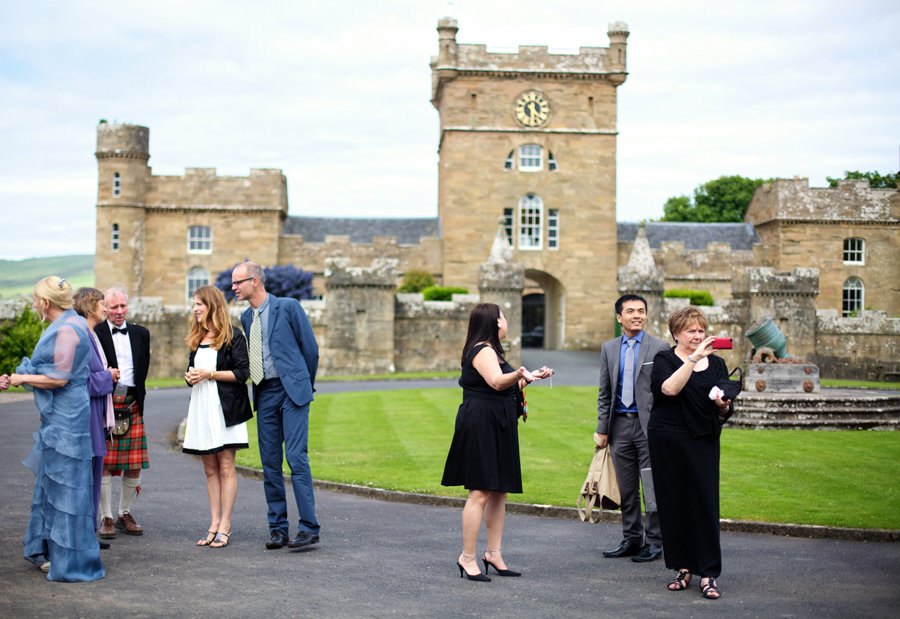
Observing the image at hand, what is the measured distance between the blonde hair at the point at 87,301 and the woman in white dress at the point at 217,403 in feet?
2.77

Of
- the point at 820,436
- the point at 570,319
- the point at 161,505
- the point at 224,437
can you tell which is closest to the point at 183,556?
the point at 224,437

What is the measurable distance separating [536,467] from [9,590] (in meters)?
6.83

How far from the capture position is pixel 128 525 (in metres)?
7.71

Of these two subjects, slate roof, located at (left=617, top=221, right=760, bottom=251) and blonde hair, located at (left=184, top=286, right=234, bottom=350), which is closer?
blonde hair, located at (left=184, top=286, right=234, bottom=350)

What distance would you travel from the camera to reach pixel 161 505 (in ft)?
30.0

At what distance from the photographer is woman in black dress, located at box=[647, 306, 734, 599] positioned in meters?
6.05

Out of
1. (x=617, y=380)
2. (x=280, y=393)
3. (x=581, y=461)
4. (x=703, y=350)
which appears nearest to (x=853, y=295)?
(x=581, y=461)

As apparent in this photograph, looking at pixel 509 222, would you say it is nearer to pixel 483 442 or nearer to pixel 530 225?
pixel 530 225

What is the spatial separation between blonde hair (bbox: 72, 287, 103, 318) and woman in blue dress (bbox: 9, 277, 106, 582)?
891 millimetres

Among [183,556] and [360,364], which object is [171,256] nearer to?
[360,364]

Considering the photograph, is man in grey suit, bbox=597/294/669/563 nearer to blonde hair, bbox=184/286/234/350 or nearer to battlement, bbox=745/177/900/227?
blonde hair, bbox=184/286/234/350

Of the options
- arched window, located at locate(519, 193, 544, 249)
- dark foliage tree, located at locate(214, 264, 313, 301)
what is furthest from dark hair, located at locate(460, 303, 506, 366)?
arched window, located at locate(519, 193, 544, 249)

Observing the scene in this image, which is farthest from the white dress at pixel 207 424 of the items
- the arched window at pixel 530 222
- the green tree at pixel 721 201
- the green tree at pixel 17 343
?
the green tree at pixel 721 201

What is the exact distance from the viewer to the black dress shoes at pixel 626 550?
7.18 m
